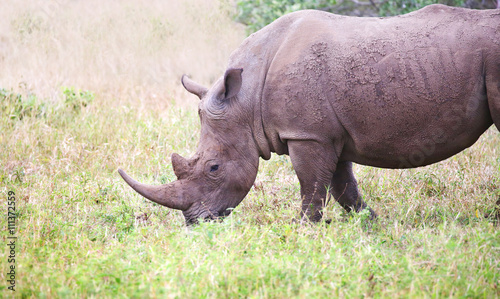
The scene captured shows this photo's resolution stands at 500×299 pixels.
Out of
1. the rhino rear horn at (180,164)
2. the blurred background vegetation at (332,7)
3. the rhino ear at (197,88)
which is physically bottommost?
the blurred background vegetation at (332,7)

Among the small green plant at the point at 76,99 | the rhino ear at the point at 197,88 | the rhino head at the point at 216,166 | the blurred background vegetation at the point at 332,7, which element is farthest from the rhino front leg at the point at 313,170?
the blurred background vegetation at the point at 332,7

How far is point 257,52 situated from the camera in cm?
483

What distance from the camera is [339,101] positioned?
4.44 meters

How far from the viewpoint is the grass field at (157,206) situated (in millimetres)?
3525

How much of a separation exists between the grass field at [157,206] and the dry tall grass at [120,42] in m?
0.03

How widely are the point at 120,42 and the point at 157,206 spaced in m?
6.24

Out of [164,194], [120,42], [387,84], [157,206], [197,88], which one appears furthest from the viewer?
[120,42]

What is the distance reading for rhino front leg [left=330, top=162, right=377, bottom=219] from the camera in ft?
17.4

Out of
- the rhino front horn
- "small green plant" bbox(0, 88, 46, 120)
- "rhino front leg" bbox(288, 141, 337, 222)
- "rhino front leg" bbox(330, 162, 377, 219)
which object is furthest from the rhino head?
"small green plant" bbox(0, 88, 46, 120)

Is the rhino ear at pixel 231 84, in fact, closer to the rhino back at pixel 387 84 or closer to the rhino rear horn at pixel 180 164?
the rhino back at pixel 387 84

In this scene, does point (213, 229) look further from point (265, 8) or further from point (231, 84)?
point (265, 8)

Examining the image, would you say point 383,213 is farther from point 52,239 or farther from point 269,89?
point 52,239

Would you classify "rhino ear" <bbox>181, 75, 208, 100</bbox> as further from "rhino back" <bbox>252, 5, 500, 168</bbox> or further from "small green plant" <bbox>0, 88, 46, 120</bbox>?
"small green plant" <bbox>0, 88, 46, 120</bbox>

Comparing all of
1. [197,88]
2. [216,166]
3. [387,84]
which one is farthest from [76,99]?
[387,84]
